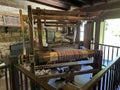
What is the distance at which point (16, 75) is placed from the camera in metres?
1.52

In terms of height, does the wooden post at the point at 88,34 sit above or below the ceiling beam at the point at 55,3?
below

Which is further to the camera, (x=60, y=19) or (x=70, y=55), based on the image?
(x=70, y=55)

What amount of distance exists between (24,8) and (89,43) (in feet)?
8.48

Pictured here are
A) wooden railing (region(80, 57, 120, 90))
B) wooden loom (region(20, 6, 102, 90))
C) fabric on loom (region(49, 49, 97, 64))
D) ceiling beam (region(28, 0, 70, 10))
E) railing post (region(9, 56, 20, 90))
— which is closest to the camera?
wooden railing (region(80, 57, 120, 90))

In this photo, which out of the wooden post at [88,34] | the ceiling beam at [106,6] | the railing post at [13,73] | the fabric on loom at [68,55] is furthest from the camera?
the wooden post at [88,34]

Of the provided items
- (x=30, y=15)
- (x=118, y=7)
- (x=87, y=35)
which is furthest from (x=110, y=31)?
(x=30, y=15)

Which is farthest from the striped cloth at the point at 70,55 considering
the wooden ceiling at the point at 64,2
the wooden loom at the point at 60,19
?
the wooden ceiling at the point at 64,2

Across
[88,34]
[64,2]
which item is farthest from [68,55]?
[88,34]

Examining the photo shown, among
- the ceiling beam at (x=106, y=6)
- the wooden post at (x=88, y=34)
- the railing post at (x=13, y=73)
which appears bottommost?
the railing post at (x=13, y=73)

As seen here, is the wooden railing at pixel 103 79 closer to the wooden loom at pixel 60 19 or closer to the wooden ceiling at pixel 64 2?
the wooden loom at pixel 60 19

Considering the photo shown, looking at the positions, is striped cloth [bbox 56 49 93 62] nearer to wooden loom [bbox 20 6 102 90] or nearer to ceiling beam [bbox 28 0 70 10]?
wooden loom [bbox 20 6 102 90]

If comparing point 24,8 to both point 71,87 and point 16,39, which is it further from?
point 71,87

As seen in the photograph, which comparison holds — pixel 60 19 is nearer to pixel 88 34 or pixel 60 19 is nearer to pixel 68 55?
pixel 68 55

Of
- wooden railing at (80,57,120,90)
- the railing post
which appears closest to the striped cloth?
wooden railing at (80,57,120,90)
